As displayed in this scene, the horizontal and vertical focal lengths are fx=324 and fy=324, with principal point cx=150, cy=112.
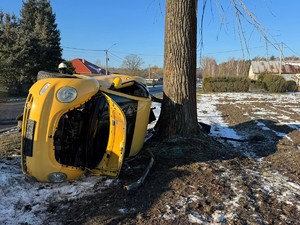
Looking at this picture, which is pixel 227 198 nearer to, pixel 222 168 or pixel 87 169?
pixel 222 168

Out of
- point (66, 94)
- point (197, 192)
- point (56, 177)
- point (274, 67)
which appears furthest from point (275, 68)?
point (56, 177)

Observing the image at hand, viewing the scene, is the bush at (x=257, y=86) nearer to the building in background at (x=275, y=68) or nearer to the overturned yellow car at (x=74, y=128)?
the building in background at (x=275, y=68)

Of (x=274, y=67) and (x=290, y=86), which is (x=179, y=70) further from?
(x=274, y=67)

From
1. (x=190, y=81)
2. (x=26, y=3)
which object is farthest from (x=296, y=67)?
(x=190, y=81)

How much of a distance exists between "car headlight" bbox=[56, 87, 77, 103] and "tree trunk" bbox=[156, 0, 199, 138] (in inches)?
90.8

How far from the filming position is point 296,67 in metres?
64.0

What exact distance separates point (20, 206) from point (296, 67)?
2684 inches

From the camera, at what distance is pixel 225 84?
3597 centimetres

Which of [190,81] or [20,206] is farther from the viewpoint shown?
[190,81]

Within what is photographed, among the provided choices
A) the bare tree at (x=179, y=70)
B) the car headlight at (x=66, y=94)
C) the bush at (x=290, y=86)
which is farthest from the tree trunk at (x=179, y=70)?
the bush at (x=290, y=86)

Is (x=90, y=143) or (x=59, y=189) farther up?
(x=90, y=143)

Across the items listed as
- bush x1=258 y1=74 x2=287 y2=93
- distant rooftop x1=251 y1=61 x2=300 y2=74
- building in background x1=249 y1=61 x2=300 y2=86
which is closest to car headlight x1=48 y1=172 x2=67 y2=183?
bush x1=258 y1=74 x2=287 y2=93

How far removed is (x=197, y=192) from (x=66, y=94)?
220 centimetres

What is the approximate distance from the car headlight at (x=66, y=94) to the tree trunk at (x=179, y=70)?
90.8 inches
